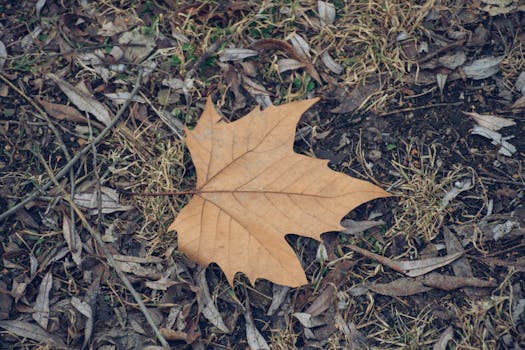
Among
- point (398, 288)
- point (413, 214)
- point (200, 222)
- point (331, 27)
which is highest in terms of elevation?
point (331, 27)

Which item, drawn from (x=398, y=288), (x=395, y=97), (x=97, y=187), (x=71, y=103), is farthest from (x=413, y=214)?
(x=71, y=103)

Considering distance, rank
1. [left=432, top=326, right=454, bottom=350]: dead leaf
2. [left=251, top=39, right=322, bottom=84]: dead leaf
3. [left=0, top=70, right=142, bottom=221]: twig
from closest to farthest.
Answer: [left=432, top=326, right=454, bottom=350]: dead leaf, [left=0, top=70, right=142, bottom=221]: twig, [left=251, top=39, right=322, bottom=84]: dead leaf

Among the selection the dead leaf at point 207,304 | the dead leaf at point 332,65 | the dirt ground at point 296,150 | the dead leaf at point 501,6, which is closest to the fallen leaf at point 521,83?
the dirt ground at point 296,150

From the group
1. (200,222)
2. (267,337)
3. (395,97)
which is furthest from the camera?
(395,97)

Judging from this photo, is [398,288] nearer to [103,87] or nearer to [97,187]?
[97,187]

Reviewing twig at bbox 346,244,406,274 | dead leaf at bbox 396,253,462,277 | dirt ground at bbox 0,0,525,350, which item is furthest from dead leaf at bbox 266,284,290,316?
dead leaf at bbox 396,253,462,277

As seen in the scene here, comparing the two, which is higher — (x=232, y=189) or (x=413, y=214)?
(x=232, y=189)

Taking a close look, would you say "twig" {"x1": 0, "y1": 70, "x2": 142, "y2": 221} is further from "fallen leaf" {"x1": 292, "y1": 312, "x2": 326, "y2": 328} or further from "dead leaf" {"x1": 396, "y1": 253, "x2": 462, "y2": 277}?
"dead leaf" {"x1": 396, "y1": 253, "x2": 462, "y2": 277}

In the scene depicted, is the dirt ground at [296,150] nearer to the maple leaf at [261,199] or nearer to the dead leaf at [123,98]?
the dead leaf at [123,98]
